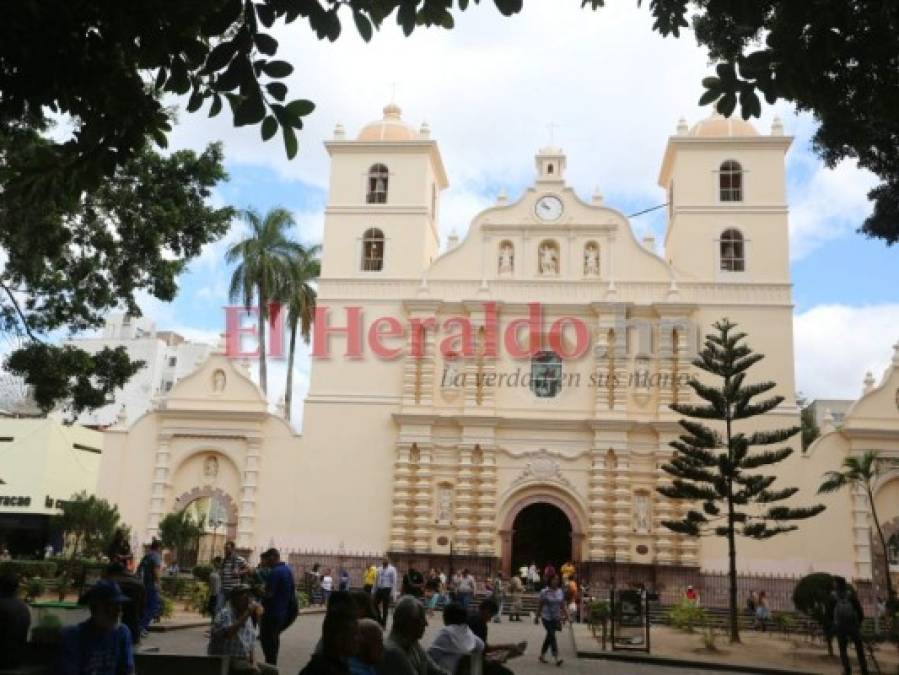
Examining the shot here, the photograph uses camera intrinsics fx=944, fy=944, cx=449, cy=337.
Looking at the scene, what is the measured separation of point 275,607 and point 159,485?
1857cm

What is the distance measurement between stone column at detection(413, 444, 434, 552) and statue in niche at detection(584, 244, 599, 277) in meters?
6.77

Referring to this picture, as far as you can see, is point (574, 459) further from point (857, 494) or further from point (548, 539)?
point (857, 494)

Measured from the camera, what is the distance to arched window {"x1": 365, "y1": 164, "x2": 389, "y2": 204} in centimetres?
2892

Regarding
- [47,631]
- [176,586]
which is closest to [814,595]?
[176,586]

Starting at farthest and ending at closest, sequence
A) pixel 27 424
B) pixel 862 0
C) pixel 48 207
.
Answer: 1. pixel 27 424
2. pixel 48 207
3. pixel 862 0

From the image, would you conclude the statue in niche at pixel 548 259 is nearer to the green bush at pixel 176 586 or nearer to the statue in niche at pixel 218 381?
the statue in niche at pixel 218 381

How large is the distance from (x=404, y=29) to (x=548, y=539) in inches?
957

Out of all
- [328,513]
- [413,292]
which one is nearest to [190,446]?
[328,513]

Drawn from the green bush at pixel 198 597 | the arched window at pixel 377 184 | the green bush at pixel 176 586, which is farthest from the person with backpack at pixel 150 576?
the arched window at pixel 377 184

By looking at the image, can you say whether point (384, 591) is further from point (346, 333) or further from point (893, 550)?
point (893, 550)

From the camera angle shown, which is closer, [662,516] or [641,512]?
[662,516]

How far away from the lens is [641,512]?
2500cm

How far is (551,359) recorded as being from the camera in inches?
1049

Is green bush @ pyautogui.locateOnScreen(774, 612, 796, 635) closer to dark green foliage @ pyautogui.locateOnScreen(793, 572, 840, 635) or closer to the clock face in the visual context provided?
dark green foliage @ pyautogui.locateOnScreen(793, 572, 840, 635)
